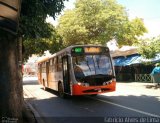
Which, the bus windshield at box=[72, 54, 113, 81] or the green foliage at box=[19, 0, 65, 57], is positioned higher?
the green foliage at box=[19, 0, 65, 57]

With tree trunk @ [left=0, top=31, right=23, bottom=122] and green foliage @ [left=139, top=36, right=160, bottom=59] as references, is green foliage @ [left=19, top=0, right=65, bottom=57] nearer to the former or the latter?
tree trunk @ [left=0, top=31, right=23, bottom=122]

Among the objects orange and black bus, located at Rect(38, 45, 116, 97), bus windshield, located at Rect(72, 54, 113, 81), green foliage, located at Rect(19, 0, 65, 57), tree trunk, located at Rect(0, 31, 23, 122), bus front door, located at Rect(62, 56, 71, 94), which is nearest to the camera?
tree trunk, located at Rect(0, 31, 23, 122)

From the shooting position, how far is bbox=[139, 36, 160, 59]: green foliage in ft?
78.9

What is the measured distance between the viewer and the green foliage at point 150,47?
2405 cm

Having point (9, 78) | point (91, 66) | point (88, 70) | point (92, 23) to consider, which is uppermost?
point (92, 23)

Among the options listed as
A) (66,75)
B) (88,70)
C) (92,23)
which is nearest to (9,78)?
(88,70)

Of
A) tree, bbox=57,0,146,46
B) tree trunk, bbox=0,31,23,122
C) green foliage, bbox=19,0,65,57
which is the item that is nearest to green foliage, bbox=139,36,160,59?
green foliage, bbox=19,0,65,57

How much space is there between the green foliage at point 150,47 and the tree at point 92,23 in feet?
52.2

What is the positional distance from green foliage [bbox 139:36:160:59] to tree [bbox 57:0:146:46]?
52.2 feet

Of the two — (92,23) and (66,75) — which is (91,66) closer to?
(66,75)

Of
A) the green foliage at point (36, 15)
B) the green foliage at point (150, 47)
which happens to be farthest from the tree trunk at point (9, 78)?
the green foliage at point (150, 47)

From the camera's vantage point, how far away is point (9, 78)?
28.7 ft

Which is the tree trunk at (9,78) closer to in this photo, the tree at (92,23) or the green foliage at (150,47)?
the green foliage at (150,47)

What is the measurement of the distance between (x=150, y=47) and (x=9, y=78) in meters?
17.5
